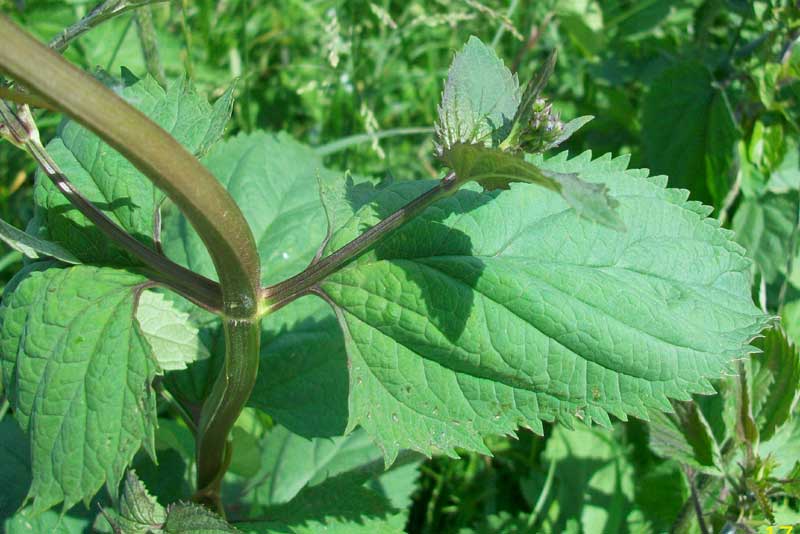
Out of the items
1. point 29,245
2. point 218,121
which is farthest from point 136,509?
point 218,121

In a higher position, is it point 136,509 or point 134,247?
point 134,247

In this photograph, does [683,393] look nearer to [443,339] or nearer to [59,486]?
[443,339]

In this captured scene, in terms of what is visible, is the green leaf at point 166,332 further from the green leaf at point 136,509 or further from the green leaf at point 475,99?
the green leaf at point 475,99

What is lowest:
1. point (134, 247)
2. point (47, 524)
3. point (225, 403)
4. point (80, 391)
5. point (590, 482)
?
point (590, 482)

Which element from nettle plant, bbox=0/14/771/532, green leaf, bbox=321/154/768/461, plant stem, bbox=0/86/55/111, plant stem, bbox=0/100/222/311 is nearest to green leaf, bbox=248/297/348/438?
nettle plant, bbox=0/14/771/532

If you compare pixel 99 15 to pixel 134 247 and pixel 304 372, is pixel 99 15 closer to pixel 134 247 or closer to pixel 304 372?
pixel 134 247

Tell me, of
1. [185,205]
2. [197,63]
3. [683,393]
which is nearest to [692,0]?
[197,63]
